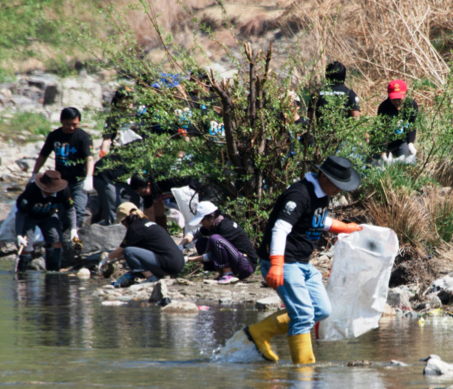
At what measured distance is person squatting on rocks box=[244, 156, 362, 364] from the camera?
505 centimetres

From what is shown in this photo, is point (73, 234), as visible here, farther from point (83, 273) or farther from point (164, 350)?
point (164, 350)

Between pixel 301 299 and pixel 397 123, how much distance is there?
16.1ft

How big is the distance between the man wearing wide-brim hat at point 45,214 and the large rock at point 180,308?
304cm

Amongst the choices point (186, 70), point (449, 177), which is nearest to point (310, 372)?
point (186, 70)

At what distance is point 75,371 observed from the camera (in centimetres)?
471

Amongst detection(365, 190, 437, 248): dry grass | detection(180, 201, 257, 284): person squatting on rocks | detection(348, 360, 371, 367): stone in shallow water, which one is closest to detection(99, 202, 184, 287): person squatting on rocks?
detection(180, 201, 257, 284): person squatting on rocks

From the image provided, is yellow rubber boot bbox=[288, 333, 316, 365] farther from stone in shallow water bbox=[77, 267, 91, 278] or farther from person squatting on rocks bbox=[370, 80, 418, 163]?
stone in shallow water bbox=[77, 267, 91, 278]

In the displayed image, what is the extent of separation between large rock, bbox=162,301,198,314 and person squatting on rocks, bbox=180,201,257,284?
1.31 metres

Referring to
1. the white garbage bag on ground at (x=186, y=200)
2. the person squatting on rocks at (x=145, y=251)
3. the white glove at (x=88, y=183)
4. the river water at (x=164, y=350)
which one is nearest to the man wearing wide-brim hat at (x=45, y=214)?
the white glove at (x=88, y=183)

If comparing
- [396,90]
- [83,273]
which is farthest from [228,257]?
[396,90]

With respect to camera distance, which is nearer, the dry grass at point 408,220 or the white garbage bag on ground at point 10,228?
the dry grass at point 408,220

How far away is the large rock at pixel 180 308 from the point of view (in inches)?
288

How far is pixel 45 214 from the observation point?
9.85 m

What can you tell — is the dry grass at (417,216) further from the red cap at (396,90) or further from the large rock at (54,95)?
the large rock at (54,95)
